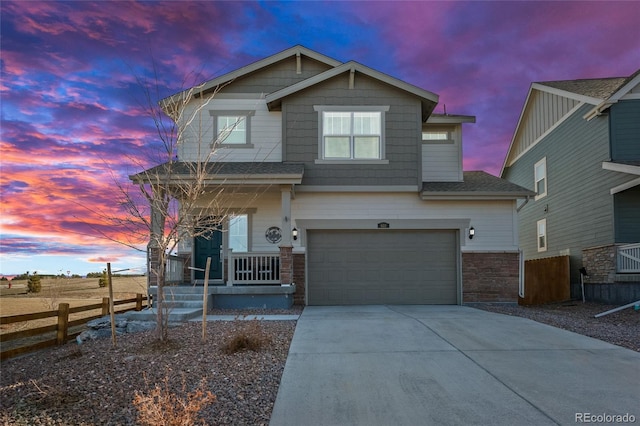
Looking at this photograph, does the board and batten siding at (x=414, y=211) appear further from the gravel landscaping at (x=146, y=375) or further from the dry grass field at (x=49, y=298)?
the dry grass field at (x=49, y=298)

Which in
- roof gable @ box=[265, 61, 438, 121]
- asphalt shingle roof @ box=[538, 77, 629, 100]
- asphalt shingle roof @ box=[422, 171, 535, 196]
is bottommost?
asphalt shingle roof @ box=[422, 171, 535, 196]

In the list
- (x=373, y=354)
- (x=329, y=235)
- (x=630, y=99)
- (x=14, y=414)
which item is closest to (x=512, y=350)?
(x=373, y=354)

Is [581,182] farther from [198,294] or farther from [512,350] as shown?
[198,294]

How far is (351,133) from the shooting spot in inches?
558

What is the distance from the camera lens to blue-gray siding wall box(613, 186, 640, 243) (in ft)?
48.7

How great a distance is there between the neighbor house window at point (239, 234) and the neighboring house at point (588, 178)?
1093cm

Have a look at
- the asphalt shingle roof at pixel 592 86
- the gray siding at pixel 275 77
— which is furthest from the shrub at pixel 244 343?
the asphalt shingle roof at pixel 592 86

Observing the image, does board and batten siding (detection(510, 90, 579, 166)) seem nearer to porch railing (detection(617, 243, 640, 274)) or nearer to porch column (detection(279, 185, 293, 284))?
porch railing (detection(617, 243, 640, 274))

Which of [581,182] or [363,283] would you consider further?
[581,182]

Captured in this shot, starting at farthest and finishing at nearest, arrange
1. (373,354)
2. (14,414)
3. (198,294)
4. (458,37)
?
1. (458,37)
2. (198,294)
3. (373,354)
4. (14,414)

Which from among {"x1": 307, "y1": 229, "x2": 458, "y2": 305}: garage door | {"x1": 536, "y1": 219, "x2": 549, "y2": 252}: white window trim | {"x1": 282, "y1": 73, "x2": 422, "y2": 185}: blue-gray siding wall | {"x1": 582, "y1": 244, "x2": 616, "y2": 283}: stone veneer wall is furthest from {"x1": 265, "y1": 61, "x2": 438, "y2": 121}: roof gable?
{"x1": 536, "y1": 219, "x2": 549, "y2": 252}: white window trim

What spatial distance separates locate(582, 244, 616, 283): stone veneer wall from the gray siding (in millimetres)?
10304

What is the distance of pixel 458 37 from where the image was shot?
14.0 metres

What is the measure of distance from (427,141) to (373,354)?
9.86 meters
